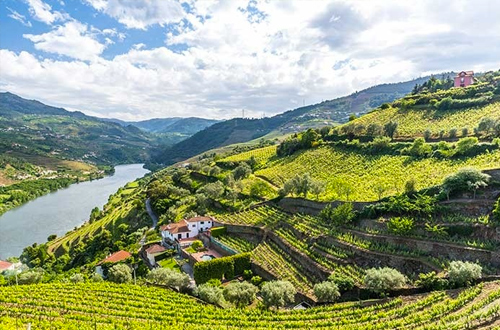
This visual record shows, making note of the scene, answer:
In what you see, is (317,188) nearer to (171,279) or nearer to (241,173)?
(171,279)

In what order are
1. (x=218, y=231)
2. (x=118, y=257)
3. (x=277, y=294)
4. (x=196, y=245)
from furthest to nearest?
1. (x=118, y=257)
2. (x=218, y=231)
3. (x=196, y=245)
4. (x=277, y=294)

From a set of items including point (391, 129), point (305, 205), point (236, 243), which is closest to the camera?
point (305, 205)

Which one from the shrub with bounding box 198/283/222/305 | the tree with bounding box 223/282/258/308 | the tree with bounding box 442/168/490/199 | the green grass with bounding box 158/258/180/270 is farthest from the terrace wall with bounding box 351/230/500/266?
the green grass with bounding box 158/258/180/270

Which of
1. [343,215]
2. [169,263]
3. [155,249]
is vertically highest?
[343,215]

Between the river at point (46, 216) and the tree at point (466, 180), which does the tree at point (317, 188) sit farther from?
the river at point (46, 216)

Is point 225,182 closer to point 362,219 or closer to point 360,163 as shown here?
point 360,163

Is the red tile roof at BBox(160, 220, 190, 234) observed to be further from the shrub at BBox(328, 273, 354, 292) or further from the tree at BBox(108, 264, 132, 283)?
the shrub at BBox(328, 273, 354, 292)

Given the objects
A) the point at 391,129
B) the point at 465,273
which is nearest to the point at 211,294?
the point at 465,273

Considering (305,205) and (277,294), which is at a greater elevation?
(305,205)
